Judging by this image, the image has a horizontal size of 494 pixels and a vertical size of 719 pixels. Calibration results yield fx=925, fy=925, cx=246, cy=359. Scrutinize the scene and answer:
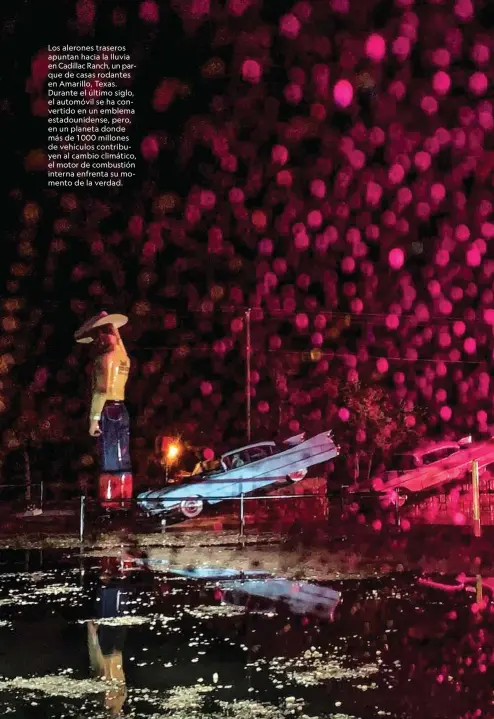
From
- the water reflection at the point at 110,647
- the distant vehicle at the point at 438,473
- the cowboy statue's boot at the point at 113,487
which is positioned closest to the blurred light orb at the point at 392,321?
the distant vehicle at the point at 438,473

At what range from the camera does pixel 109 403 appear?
17.0m

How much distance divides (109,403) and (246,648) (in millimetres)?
9972

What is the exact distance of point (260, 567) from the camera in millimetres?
12805

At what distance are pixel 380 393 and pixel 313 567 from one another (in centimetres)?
3020

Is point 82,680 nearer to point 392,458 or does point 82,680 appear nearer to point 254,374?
point 254,374

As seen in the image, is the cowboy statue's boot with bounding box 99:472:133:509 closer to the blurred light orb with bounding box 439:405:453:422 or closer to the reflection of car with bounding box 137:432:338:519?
the reflection of car with bounding box 137:432:338:519

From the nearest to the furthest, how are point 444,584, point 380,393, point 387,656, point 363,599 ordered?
point 387,656 → point 363,599 → point 444,584 → point 380,393

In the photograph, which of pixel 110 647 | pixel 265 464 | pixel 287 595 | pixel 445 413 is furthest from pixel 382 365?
pixel 110 647

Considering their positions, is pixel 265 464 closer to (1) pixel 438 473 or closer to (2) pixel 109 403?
(2) pixel 109 403

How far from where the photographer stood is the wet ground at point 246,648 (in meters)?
5.82

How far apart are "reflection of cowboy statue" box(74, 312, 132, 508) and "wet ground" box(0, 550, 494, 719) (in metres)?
5.51

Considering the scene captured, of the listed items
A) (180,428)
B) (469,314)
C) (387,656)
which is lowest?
(387,656)

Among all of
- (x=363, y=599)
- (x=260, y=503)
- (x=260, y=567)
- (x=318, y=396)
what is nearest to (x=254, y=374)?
(x=318, y=396)

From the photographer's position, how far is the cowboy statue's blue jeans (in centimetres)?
1700
